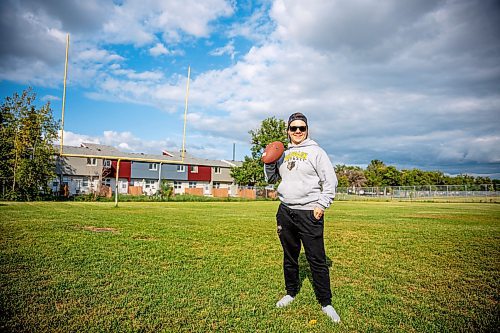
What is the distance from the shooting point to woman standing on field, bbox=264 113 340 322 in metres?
3.57

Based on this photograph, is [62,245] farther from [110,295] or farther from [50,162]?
[50,162]

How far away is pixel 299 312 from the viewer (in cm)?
351

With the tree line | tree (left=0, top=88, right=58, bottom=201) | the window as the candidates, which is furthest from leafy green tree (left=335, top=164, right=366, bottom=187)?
tree (left=0, top=88, right=58, bottom=201)

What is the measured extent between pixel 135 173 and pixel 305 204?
47.8 meters

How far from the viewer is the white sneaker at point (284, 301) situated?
3658 mm

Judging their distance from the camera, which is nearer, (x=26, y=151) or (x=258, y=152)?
(x=26, y=151)

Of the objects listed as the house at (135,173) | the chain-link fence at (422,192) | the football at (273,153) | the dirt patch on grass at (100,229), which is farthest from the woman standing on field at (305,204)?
the chain-link fence at (422,192)

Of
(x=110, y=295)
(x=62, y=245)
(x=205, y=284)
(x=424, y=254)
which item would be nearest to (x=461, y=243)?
(x=424, y=254)

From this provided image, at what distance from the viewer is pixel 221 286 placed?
4262 mm

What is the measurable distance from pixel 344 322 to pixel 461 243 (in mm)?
6321

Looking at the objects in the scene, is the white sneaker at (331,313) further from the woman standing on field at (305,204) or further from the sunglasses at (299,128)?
the sunglasses at (299,128)

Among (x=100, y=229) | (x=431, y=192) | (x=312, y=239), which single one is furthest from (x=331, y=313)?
(x=431, y=192)

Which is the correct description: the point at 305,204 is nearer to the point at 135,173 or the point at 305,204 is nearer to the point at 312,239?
the point at 312,239

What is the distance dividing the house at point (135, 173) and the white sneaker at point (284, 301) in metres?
36.4
